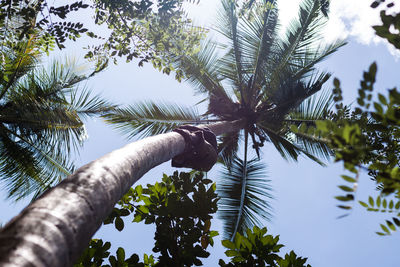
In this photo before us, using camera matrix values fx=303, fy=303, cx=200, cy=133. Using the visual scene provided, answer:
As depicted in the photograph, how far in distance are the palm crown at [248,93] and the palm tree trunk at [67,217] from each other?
5.20 metres

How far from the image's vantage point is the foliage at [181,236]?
9.03 feet

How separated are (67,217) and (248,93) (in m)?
6.78

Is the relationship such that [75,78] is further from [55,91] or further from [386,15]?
[386,15]

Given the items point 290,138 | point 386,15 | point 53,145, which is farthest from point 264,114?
point 386,15


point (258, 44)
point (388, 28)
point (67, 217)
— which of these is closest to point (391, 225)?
point (388, 28)

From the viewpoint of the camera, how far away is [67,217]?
4.01ft

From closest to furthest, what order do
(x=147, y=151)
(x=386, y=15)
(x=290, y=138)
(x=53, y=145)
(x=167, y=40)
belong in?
(x=386, y=15) < (x=147, y=151) < (x=167, y=40) < (x=53, y=145) < (x=290, y=138)

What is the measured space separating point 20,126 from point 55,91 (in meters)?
1.15

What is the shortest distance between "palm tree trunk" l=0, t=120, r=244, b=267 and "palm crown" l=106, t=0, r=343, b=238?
5.20 m

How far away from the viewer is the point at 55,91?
7465mm

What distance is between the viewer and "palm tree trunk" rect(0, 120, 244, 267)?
999 mm

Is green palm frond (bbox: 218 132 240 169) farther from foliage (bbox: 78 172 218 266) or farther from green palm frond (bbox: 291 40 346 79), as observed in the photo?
foliage (bbox: 78 172 218 266)

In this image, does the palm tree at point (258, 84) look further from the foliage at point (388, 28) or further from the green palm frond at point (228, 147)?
the foliage at point (388, 28)

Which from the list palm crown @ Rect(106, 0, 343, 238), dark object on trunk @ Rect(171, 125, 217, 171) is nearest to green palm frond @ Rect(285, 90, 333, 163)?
palm crown @ Rect(106, 0, 343, 238)
